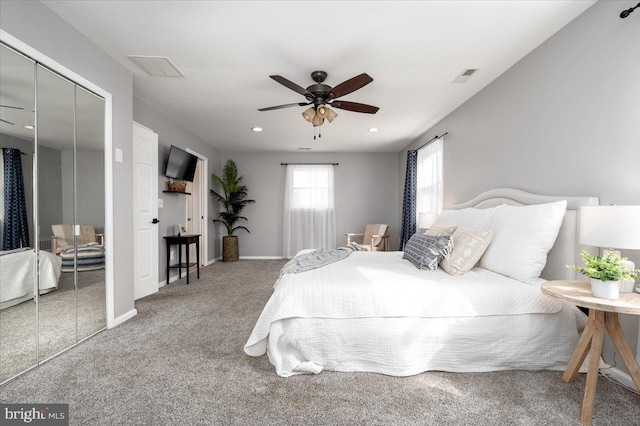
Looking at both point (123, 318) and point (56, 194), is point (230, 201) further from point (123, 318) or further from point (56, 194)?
point (56, 194)

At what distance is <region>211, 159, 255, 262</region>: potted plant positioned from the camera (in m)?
6.08

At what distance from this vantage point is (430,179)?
15.4 ft

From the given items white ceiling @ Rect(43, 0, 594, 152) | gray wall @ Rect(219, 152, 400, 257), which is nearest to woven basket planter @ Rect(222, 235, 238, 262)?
gray wall @ Rect(219, 152, 400, 257)

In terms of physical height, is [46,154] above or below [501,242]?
above

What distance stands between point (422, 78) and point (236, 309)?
3089 millimetres

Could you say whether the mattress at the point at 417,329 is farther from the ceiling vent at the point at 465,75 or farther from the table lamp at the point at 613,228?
the ceiling vent at the point at 465,75

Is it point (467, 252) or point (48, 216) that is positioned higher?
point (48, 216)

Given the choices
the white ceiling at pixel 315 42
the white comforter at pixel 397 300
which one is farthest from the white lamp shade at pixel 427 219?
the white comforter at pixel 397 300

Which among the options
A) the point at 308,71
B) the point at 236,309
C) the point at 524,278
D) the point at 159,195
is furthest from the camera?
the point at 159,195

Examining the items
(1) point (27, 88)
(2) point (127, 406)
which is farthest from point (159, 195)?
(2) point (127, 406)

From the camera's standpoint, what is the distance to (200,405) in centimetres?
155

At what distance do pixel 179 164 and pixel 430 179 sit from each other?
390cm

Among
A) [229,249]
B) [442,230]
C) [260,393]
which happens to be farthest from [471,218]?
[229,249]

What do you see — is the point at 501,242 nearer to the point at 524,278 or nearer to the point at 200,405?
the point at 524,278
